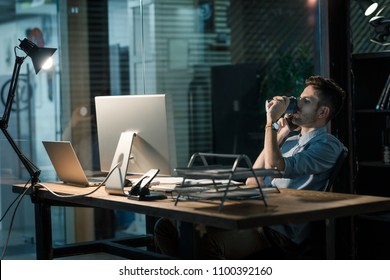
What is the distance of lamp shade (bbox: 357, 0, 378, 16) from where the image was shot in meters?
4.55

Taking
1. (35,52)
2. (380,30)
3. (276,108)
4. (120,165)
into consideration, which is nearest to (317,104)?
(276,108)

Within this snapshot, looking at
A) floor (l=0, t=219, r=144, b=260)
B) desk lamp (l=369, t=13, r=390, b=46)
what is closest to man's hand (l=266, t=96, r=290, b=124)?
desk lamp (l=369, t=13, r=390, b=46)

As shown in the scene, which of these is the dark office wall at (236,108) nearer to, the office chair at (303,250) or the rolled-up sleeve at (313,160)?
the rolled-up sleeve at (313,160)

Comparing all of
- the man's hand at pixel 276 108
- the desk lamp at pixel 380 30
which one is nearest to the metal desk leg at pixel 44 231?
the man's hand at pixel 276 108

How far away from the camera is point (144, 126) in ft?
10.7

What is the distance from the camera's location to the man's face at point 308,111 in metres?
3.61

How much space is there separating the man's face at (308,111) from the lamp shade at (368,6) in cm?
118

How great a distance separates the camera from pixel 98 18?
18.8 feet

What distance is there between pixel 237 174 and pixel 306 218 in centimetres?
32
